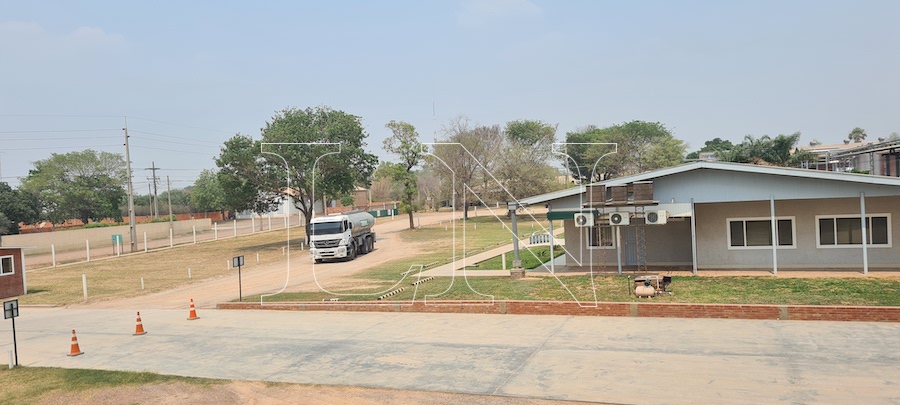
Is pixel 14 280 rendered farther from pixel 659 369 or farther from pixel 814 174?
pixel 814 174

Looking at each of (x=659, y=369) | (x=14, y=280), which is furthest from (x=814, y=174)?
(x=14, y=280)

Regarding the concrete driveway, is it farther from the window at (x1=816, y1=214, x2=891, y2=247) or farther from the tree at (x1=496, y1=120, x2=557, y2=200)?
the tree at (x1=496, y1=120, x2=557, y2=200)

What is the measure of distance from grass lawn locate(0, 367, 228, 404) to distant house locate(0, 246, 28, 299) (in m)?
21.8

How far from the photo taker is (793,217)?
23.6 meters

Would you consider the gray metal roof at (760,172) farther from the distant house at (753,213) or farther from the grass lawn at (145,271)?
the grass lawn at (145,271)

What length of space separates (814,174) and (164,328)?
864 inches

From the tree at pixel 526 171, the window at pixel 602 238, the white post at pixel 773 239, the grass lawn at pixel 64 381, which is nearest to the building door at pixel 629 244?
the window at pixel 602 238

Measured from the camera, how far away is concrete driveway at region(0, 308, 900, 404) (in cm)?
1112

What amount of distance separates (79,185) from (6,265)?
57.6 metres

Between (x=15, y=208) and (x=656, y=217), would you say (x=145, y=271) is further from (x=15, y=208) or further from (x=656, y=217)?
(x=15, y=208)

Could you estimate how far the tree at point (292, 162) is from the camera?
50.0m

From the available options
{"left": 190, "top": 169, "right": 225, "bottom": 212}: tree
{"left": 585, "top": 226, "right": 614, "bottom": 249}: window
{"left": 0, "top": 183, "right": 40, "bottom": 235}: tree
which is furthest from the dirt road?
{"left": 190, "top": 169, "right": 225, "bottom": 212}: tree

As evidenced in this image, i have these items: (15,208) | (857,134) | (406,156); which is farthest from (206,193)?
(857,134)

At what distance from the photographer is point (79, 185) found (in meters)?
84.1
